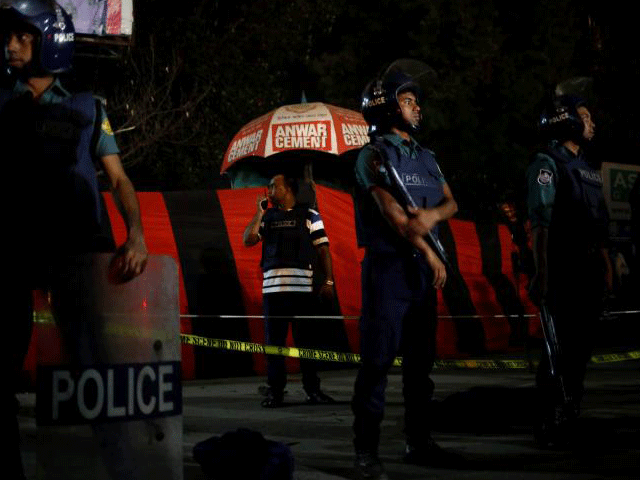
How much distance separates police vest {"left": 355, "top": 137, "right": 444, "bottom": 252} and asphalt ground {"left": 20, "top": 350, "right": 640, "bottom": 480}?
46.3 inches

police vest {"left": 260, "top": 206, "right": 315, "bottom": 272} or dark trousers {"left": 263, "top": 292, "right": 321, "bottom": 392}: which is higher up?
police vest {"left": 260, "top": 206, "right": 315, "bottom": 272}

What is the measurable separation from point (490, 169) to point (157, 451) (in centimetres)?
3322

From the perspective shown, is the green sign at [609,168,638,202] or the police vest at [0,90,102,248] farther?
the green sign at [609,168,638,202]

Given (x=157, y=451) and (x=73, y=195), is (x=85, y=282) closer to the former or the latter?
(x=157, y=451)

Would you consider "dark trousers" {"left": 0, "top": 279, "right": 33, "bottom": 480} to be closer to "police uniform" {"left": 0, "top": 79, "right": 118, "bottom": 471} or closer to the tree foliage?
"police uniform" {"left": 0, "top": 79, "right": 118, "bottom": 471}

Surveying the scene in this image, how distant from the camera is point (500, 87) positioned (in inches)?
1469

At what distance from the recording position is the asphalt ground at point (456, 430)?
6.64 metres

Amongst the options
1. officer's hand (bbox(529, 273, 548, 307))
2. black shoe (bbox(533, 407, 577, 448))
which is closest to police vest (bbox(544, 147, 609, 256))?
officer's hand (bbox(529, 273, 548, 307))

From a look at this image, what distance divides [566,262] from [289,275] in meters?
3.76

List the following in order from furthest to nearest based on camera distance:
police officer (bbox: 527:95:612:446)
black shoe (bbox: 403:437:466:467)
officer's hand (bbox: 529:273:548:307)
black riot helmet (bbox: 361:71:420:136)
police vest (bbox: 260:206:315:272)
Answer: police vest (bbox: 260:206:315:272) < police officer (bbox: 527:95:612:446) < officer's hand (bbox: 529:273:548:307) < black shoe (bbox: 403:437:466:467) < black riot helmet (bbox: 361:71:420:136)

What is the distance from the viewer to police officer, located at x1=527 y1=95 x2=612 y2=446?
7.35 meters

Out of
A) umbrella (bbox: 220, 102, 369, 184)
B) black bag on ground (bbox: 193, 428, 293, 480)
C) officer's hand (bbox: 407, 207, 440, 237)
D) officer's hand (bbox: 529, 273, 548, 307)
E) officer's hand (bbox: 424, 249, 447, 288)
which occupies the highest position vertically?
umbrella (bbox: 220, 102, 369, 184)

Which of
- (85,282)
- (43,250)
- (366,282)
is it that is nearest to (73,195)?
(43,250)

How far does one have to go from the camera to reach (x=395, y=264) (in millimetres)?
6363
